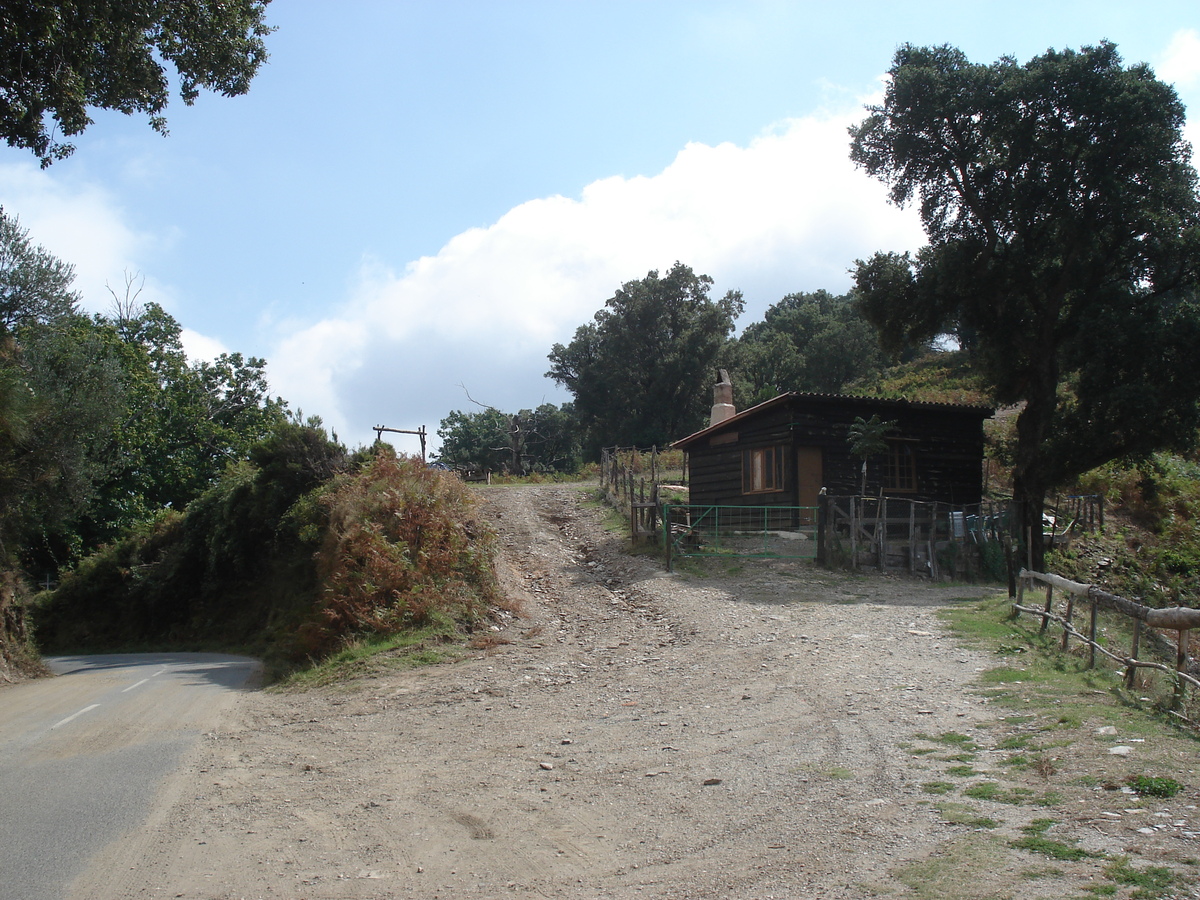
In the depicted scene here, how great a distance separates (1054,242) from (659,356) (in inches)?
1271

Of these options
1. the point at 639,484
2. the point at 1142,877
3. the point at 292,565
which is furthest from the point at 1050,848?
the point at 639,484

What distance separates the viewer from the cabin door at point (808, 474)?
2330 cm

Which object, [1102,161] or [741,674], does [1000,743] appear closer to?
[741,674]

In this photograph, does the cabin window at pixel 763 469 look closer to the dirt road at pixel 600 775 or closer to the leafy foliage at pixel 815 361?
the dirt road at pixel 600 775

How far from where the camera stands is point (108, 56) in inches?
471

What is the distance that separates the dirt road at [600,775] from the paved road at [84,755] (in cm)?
32

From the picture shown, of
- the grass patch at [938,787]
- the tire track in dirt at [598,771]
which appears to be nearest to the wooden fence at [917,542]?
the tire track in dirt at [598,771]

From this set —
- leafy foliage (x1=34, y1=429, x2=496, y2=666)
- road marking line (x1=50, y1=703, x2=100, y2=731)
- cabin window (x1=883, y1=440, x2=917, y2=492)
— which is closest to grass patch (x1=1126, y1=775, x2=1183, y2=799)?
leafy foliage (x1=34, y1=429, x2=496, y2=666)

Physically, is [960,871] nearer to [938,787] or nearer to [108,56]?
[938,787]

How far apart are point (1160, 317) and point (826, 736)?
1962cm

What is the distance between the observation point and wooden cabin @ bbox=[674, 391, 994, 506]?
23.4 meters

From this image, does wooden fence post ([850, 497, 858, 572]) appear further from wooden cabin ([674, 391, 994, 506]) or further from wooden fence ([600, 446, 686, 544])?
wooden fence ([600, 446, 686, 544])

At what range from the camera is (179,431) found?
3547cm

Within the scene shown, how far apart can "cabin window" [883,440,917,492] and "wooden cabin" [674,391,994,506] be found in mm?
29
